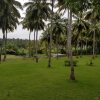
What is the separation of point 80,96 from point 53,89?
137 inches

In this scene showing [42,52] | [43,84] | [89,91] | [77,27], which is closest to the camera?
[89,91]

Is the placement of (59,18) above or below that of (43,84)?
above

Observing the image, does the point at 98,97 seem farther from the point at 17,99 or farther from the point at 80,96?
the point at 17,99

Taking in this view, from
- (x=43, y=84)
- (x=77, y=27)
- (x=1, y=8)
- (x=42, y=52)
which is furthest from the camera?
(x=42, y=52)

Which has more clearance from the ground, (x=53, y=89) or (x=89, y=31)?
(x=89, y=31)

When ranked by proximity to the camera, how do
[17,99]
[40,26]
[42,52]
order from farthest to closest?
1. [42,52]
2. [40,26]
3. [17,99]

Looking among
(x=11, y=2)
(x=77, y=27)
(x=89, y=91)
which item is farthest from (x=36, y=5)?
(x=89, y=91)

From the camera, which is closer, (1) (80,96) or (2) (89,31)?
(1) (80,96)

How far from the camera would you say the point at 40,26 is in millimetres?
75750

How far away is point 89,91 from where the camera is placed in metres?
24.1

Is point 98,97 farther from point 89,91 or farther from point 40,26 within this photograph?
point 40,26

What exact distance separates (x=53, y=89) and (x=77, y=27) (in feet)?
191

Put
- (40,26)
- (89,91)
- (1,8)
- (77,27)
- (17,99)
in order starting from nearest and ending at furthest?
(17,99), (89,91), (1,8), (40,26), (77,27)

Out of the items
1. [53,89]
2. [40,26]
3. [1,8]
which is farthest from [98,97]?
[40,26]
